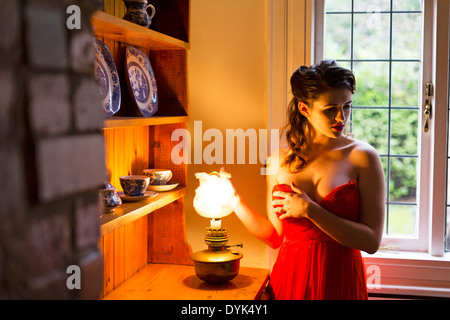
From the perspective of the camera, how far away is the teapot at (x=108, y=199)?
1.83 m

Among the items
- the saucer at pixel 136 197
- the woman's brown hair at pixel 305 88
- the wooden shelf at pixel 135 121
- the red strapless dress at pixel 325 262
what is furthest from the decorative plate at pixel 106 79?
the red strapless dress at pixel 325 262

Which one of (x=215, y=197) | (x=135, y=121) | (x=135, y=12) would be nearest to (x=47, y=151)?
(x=135, y=121)

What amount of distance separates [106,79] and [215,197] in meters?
0.73

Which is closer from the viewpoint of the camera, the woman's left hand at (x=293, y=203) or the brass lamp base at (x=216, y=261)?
the woman's left hand at (x=293, y=203)

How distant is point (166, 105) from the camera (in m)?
2.46

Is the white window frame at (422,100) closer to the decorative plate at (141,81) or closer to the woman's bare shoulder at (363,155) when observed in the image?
the woman's bare shoulder at (363,155)

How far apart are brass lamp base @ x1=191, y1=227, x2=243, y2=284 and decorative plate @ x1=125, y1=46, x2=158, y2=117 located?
641 millimetres

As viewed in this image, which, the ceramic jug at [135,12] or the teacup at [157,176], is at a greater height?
the ceramic jug at [135,12]

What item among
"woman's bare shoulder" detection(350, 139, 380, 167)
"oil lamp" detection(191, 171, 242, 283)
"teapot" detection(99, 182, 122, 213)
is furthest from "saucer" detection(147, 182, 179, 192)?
"woman's bare shoulder" detection(350, 139, 380, 167)

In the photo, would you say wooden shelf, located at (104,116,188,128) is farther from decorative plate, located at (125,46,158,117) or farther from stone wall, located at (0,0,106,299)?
stone wall, located at (0,0,106,299)

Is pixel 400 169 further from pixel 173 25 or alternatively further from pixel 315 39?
pixel 173 25

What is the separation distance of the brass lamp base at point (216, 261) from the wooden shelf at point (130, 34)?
34.4 inches

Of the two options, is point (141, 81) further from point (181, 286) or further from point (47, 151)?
point (47, 151)
